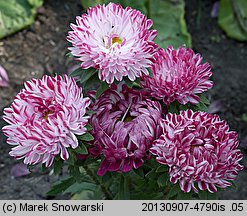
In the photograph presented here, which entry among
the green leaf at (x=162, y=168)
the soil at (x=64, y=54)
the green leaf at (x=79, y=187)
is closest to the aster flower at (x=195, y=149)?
the green leaf at (x=162, y=168)

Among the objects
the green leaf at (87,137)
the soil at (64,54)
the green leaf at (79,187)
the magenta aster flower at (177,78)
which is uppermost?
the soil at (64,54)

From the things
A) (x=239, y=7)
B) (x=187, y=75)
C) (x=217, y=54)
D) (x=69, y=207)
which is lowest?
(x=69, y=207)

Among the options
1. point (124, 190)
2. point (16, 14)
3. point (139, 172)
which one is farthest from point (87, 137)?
point (16, 14)

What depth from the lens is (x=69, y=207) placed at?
1.40 metres

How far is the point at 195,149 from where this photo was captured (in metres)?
1.23

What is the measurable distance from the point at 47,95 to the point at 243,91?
1.54 meters

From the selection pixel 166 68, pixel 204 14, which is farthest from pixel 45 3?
pixel 166 68

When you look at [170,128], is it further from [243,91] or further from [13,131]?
[243,91]

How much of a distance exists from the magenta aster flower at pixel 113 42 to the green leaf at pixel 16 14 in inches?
57.6

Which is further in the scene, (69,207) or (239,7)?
(239,7)

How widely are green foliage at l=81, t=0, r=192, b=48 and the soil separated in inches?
7.3

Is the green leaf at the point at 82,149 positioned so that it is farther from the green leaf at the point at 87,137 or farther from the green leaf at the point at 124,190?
the green leaf at the point at 124,190

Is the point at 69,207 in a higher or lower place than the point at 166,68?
lower

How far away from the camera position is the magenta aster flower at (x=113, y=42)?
124 cm
